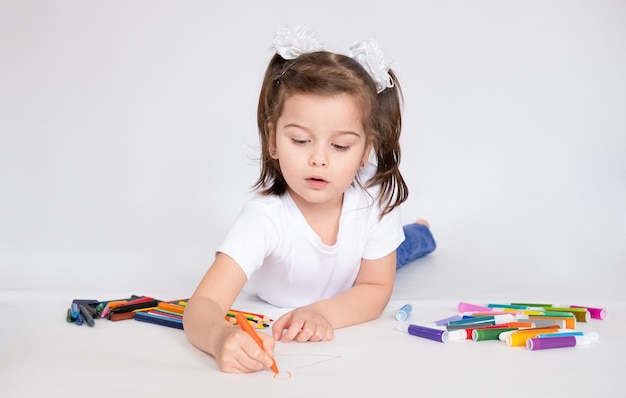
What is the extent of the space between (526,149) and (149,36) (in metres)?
1.67

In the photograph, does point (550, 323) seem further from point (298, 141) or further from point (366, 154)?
point (298, 141)

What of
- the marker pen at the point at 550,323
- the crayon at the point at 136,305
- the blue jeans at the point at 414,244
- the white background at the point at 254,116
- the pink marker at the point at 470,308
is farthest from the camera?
the white background at the point at 254,116

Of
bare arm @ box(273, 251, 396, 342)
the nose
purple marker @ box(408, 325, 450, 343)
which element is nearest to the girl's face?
the nose

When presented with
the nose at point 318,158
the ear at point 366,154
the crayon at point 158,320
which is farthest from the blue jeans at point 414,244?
the crayon at point 158,320

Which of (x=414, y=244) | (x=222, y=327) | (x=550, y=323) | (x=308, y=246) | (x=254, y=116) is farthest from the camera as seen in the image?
(x=254, y=116)

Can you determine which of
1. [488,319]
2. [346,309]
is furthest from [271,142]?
[488,319]

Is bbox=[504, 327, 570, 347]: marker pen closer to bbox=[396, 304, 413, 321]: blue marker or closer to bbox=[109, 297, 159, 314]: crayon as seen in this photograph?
bbox=[396, 304, 413, 321]: blue marker

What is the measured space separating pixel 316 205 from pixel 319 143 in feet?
0.89

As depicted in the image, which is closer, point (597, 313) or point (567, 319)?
point (567, 319)

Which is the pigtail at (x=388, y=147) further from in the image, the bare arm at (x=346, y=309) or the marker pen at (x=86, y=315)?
the marker pen at (x=86, y=315)

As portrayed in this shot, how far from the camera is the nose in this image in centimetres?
190

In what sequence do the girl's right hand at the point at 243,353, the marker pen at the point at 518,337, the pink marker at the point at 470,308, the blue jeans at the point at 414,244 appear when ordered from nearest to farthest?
the girl's right hand at the point at 243,353
the marker pen at the point at 518,337
the pink marker at the point at 470,308
the blue jeans at the point at 414,244

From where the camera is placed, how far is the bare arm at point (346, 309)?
180 centimetres

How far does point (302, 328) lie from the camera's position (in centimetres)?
180
